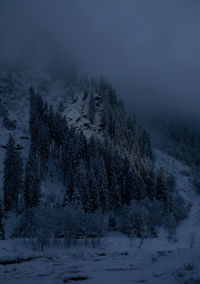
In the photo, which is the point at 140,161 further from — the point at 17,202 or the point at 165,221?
the point at 17,202

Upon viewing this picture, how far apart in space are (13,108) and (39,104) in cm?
2624

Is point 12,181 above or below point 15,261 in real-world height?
above

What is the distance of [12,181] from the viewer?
68.4 meters

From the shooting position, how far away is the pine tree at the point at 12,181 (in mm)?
65750

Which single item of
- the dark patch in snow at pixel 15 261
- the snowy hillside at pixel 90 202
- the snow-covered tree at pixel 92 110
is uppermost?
the snow-covered tree at pixel 92 110

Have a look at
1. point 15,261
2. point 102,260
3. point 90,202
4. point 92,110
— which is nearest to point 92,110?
point 92,110

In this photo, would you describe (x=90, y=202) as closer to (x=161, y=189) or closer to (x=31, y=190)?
(x=31, y=190)

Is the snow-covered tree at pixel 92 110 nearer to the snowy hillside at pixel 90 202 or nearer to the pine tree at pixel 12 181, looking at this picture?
the snowy hillside at pixel 90 202

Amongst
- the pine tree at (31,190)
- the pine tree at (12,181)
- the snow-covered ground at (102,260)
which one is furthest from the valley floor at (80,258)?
the pine tree at (12,181)

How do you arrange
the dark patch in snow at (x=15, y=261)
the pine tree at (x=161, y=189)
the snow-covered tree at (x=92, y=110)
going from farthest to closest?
the snow-covered tree at (x=92, y=110)
the pine tree at (x=161, y=189)
the dark patch in snow at (x=15, y=261)

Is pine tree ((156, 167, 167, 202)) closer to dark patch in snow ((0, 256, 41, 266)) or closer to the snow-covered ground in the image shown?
the snow-covered ground

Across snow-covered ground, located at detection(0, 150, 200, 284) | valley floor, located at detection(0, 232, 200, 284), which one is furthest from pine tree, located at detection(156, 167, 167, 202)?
valley floor, located at detection(0, 232, 200, 284)

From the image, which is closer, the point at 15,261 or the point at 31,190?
the point at 15,261

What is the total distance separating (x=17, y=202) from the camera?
67.1 metres
